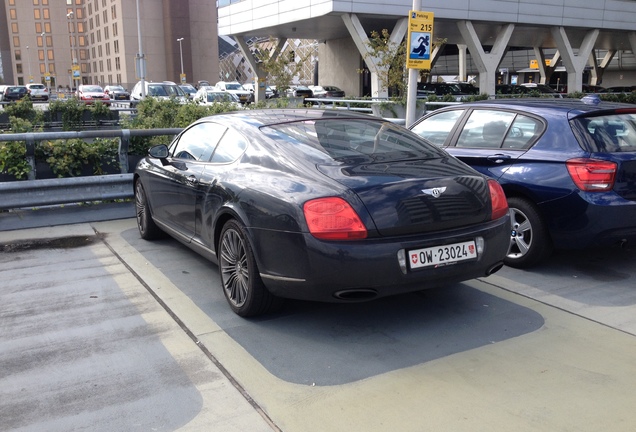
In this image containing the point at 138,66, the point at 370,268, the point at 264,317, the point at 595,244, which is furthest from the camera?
the point at 138,66

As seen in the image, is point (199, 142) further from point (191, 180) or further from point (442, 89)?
point (442, 89)

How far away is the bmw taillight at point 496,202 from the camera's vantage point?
4543 millimetres

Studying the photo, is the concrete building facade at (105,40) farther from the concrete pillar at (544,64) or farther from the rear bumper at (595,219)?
the rear bumper at (595,219)

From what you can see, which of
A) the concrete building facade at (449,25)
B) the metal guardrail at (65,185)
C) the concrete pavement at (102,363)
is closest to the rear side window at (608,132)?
the concrete pavement at (102,363)

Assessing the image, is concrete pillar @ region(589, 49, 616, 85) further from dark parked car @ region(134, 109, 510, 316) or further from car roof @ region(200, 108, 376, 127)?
dark parked car @ region(134, 109, 510, 316)

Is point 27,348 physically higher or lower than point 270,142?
lower

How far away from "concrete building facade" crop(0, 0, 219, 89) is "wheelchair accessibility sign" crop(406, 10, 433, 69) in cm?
7070

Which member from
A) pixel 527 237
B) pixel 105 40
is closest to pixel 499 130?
pixel 527 237

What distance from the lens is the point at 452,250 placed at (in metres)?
4.19

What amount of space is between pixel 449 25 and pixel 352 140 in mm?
38389

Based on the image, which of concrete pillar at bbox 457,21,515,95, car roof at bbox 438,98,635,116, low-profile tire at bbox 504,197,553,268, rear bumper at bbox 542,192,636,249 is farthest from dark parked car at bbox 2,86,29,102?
rear bumper at bbox 542,192,636,249

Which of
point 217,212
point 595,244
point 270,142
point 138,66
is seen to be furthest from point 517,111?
point 138,66

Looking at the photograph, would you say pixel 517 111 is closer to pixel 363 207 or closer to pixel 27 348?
pixel 363 207

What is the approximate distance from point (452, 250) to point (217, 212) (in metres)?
1.83
